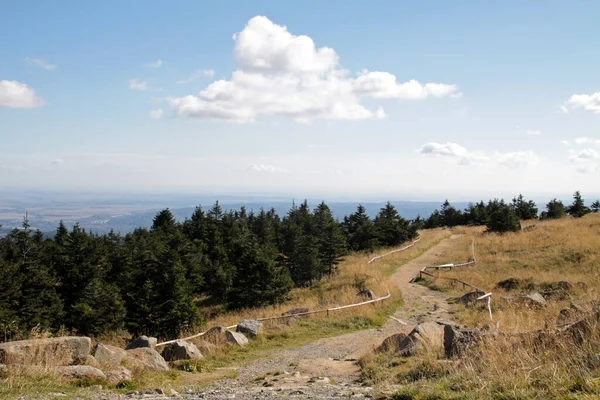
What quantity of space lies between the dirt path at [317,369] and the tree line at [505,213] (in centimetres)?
2983

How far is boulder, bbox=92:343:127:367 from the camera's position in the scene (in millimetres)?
9547

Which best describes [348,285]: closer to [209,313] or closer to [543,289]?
[543,289]

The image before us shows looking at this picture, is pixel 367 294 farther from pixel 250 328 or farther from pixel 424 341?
pixel 424 341

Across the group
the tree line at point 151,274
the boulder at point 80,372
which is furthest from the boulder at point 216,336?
the tree line at point 151,274

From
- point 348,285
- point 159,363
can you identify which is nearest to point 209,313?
point 348,285

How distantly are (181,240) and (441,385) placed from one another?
3386cm

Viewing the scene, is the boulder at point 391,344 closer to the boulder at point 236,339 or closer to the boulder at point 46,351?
the boulder at point 236,339

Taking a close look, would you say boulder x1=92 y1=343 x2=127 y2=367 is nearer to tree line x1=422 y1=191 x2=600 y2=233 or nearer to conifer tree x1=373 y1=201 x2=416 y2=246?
conifer tree x1=373 y1=201 x2=416 y2=246

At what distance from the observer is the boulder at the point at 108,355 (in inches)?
376

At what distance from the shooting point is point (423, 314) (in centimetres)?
1781

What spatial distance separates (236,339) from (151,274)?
12.5 metres

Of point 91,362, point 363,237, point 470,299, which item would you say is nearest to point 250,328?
point 91,362

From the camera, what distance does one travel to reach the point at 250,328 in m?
14.6

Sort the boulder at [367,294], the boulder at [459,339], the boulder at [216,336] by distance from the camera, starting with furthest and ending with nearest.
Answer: the boulder at [367,294] < the boulder at [216,336] < the boulder at [459,339]
